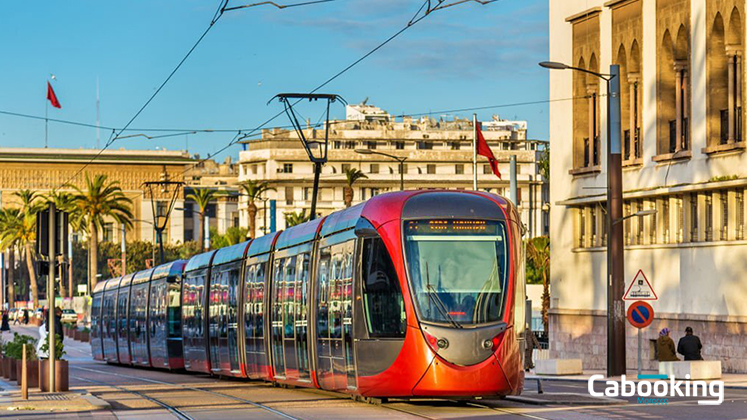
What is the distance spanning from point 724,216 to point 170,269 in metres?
14.0

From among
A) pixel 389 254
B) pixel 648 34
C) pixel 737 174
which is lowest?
pixel 389 254

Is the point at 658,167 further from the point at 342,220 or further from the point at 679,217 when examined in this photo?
the point at 342,220

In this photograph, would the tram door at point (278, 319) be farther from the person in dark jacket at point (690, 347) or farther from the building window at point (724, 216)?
the building window at point (724, 216)

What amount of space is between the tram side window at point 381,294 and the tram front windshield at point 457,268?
309mm

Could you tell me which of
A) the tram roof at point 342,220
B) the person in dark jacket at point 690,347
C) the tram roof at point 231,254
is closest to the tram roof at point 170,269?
the tram roof at point 231,254

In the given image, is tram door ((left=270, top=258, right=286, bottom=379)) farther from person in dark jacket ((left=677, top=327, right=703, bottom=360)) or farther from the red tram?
person in dark jacket ((left=677, top=327, right=703, bottom=360))

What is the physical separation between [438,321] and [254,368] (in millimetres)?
8806

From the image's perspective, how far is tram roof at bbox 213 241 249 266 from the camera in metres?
29.1

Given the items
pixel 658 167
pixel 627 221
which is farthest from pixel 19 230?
pixel 658 167

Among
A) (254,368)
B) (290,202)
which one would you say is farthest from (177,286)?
(290,202)

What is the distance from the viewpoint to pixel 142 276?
40781 mm

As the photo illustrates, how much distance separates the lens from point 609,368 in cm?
3328

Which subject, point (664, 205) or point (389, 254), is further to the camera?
point (664, 205)

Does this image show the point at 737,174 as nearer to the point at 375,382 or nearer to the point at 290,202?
the point at 375,382
